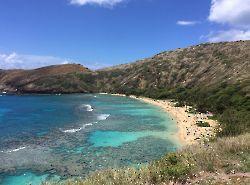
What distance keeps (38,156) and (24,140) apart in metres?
10.9

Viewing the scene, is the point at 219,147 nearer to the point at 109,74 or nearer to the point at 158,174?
the point at 158,174

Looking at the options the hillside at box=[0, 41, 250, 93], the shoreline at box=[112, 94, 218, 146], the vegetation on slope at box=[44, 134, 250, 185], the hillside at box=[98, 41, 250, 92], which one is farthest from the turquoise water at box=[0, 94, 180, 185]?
the hillside at box=[98, 41, 250, 92]

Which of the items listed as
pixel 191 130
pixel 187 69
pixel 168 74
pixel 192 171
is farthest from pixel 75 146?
pixel 168 74

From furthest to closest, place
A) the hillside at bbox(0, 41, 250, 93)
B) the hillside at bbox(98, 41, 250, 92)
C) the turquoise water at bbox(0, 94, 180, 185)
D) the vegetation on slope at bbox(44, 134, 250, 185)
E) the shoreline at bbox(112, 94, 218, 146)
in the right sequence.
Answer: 1. the hillside at bbox(0, 41, 250, 93)
2. the hillside at bbox(98, 41, 250, 92)
3. the shoreline at bbox(112, 94, 218, 146)
4. the turquoise water at bbox(0, 94, 180, 185)
5. the vegetation on slope at bbox(44, 134, 250, 185)

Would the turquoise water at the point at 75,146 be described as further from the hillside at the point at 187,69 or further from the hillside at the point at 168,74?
the hillside at the point at 187,69

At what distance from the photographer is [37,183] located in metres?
28.4

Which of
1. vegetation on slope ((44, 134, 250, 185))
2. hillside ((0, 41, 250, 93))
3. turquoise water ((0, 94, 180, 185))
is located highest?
hillside ((0, 41, 250, 93))

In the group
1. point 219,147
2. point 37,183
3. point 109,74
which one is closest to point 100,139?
point 37,183

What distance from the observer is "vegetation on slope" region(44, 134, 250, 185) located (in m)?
15.7

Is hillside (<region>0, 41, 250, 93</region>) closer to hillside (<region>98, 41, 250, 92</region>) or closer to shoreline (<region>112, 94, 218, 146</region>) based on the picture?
hillside (<region>98, 41, 250, 92</region>)

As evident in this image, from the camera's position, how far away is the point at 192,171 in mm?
16797

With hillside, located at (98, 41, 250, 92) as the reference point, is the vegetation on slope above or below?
below

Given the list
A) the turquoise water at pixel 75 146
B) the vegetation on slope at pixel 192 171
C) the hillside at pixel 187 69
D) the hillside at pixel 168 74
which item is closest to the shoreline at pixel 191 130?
the turquoise water at pixel 75 146

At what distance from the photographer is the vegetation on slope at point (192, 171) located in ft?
51.4
